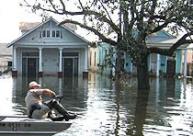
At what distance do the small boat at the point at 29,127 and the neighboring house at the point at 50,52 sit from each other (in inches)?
1558

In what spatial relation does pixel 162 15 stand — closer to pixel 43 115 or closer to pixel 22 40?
pixel 43 115

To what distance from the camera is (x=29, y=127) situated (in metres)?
11.9

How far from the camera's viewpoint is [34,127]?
11945 mm

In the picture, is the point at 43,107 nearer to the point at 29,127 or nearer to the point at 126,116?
the point at 29,127

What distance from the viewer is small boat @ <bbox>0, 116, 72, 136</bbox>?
466 inches

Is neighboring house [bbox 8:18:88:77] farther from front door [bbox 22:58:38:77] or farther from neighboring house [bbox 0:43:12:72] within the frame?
Answer: neighboring house [bbox 0:43:12:72]

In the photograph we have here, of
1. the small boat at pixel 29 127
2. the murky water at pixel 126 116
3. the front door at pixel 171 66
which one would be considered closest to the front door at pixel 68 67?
the front door at pixel 171 66

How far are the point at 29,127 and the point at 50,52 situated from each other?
43802 millimetres

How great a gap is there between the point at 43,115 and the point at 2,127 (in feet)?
4.84

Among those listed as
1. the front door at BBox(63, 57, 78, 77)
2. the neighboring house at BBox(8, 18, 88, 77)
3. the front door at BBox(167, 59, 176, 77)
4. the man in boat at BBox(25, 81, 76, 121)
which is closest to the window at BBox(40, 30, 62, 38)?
the neighboring house at BBox(8, 18, 88, 77)

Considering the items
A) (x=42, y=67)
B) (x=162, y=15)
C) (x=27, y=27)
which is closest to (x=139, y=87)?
(x=162, y=15)

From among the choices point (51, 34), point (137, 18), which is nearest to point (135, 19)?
point (137, 18)

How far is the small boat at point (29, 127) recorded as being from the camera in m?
11.8

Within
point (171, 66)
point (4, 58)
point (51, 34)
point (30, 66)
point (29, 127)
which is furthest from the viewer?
point (4, 58)
